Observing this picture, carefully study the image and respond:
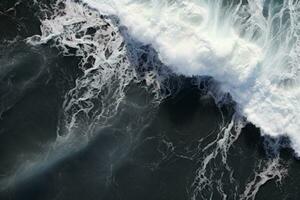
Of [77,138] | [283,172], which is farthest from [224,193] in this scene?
[77,138]

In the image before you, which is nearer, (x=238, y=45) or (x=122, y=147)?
(x=122, y=147)

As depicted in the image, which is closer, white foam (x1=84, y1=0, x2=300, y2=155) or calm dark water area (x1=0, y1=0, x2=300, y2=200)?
calm dark water area (x1=0, y1=0, x2=300, y2=200)

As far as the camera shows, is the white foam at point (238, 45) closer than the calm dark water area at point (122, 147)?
No

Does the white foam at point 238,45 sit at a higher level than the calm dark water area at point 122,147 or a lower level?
higher

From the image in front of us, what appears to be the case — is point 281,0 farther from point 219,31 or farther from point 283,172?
point 283,172
